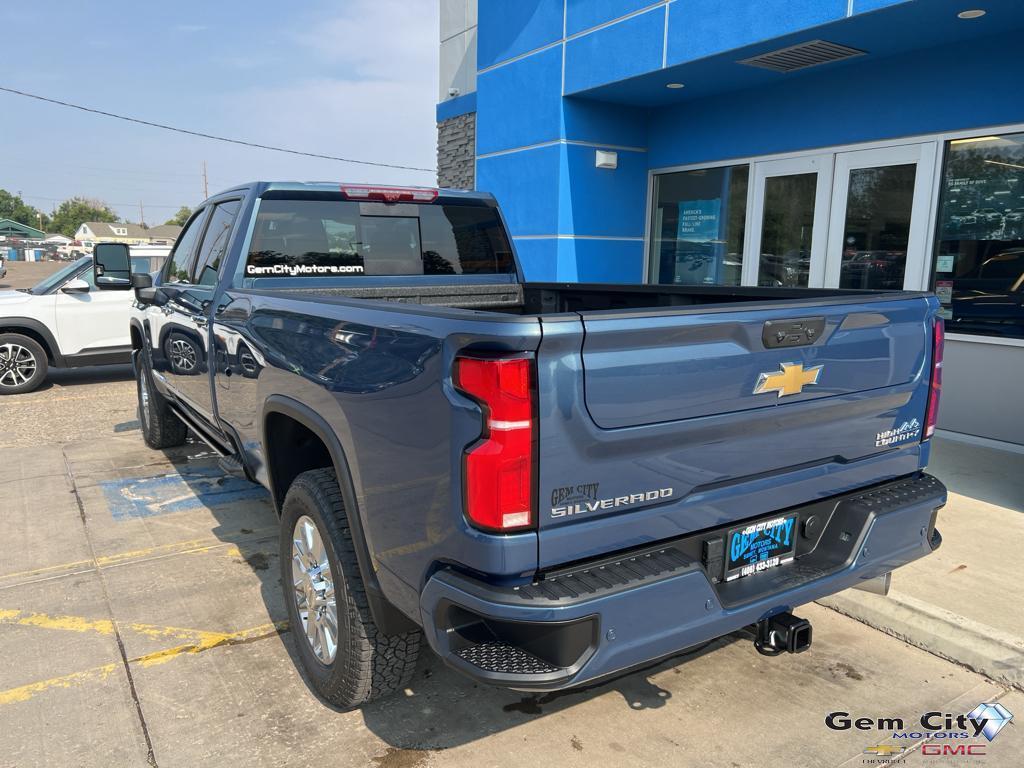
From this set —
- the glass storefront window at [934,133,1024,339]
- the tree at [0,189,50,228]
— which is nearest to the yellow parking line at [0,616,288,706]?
the glass storefront window at [934,133,1024,339]

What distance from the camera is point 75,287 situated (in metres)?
9.92

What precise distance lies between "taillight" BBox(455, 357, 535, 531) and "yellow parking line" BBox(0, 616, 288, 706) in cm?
212

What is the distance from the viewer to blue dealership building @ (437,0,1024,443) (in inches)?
261

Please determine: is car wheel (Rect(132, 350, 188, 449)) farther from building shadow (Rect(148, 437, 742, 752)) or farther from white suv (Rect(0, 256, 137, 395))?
white suv (Rect(0, 256, 137, 395))

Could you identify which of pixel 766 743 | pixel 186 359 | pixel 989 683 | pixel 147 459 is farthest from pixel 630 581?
pixel 147 459

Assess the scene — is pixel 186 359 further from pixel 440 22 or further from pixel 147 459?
pixel 440 22

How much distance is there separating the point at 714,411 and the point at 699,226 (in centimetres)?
786

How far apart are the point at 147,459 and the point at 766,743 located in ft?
18.6

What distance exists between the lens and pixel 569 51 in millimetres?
9312

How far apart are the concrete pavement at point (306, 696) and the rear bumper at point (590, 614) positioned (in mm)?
742

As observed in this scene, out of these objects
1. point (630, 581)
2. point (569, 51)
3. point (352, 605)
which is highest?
point (569, 51)

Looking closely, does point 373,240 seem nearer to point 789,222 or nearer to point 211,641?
point 211,641

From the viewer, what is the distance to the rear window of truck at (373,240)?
13.6 feet

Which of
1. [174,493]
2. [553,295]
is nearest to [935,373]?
[553,295]
